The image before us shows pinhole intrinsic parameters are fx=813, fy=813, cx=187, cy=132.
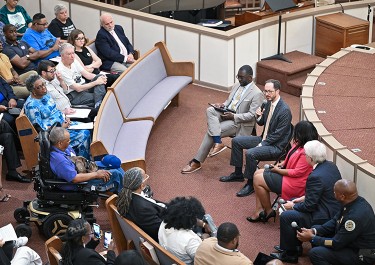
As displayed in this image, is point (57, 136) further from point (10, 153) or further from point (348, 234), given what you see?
point (348, 234)

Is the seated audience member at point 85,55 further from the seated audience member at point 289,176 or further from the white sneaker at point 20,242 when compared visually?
the white sneaker at point 20,242

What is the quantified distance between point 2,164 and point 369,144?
154 inches

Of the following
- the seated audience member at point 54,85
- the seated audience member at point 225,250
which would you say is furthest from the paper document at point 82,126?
the seated audience member at point 225,250

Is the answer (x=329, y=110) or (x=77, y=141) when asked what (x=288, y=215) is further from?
(x=77, y=141)

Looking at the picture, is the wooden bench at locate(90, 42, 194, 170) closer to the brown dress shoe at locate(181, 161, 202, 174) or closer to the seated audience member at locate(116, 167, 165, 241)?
the brown dress shoe at locate(181, 161, 202, 174)

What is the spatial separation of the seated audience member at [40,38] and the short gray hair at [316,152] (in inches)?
177

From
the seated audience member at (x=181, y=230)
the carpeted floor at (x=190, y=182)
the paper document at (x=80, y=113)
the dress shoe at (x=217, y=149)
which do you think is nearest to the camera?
the seated audience member at (x=181, y=230)

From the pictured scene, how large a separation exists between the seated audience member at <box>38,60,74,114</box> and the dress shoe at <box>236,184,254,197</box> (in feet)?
6.98

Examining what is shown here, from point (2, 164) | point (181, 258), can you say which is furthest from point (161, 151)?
point (181, 258)

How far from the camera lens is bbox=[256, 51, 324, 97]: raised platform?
11016 mm

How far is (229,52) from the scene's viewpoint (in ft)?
35.9

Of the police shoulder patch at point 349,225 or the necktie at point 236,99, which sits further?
the necktie at point 236,99

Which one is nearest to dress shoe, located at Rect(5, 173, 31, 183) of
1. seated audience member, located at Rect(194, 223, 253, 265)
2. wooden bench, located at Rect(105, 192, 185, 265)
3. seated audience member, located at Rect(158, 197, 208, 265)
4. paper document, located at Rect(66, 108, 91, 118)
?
paper document, located at Rect(66, 108, 91, 118)

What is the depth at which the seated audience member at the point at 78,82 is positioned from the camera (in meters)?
9.31
